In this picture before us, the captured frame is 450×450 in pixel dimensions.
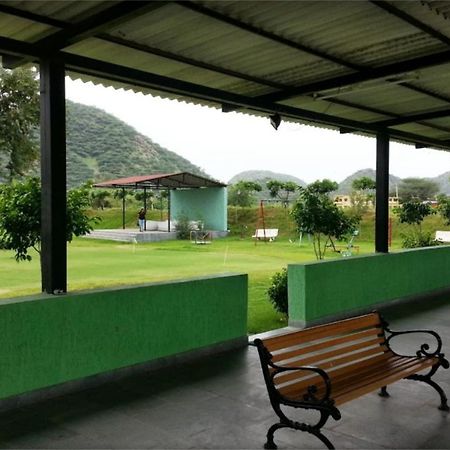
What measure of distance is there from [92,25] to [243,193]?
121 feet

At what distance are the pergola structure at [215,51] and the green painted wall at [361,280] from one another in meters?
2.23

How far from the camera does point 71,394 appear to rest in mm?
4051

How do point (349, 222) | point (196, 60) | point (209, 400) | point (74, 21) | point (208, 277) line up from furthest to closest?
point (349, 222), point (208, 277), point (196, 60), point (209, 400), point (74, 21)

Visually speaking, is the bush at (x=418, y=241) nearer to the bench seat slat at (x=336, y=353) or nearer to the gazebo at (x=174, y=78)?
the gazebo at (x=174, y=78)

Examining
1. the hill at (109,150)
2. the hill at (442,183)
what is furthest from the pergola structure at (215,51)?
the hill at (442,183)

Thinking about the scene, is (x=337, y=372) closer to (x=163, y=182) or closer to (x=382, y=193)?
(x=382, y=193)

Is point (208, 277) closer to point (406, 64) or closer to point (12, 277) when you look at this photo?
point (406, 64)

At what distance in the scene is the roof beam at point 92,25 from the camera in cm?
325

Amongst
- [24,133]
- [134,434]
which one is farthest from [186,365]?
[24,133]

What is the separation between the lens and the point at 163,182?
85.2ft

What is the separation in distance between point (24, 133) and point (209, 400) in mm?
15082

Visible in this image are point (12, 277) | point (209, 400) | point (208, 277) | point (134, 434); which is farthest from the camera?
point (12, 277)

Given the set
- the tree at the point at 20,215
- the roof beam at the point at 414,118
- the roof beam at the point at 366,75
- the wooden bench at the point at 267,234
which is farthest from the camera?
the wooden bench at the point at 267,234

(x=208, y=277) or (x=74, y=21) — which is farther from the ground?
(x=74, y=21)
